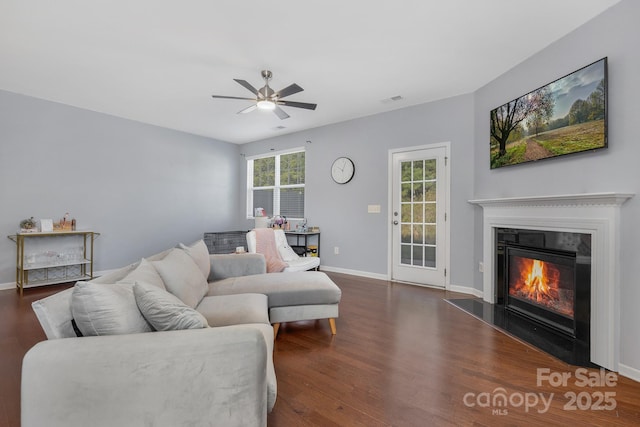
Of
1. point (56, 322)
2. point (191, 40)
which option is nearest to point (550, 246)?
point (56, 322)

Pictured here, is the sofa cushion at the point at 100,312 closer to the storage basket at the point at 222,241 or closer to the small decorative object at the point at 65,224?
the small decorative object at the point at 65,224

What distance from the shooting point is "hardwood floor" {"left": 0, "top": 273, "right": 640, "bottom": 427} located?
1.58 metres

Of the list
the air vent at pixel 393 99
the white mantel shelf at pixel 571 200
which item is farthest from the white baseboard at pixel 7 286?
the white mantel shelf at pixel 571 200

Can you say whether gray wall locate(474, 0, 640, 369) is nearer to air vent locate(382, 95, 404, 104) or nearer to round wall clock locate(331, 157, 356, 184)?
air vent locate(382, 95, 404, 104)

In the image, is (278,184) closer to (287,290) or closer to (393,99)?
(393,99)

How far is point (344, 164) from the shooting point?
201 inches

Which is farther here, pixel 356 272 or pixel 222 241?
pixel 222 241

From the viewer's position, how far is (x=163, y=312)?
131 centimetres

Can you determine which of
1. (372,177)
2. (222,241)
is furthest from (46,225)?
(372,177)

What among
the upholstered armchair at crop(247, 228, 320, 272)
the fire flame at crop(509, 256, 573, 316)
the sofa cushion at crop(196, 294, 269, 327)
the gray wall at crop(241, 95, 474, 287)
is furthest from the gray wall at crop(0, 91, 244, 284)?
the fire flame at crop(509, 256, 573, 316)

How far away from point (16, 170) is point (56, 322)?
4438 mm

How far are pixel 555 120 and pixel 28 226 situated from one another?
650cm

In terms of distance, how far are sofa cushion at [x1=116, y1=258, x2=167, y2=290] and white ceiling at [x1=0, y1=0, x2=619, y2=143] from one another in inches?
79.9

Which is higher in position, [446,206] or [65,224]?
[446,206]
